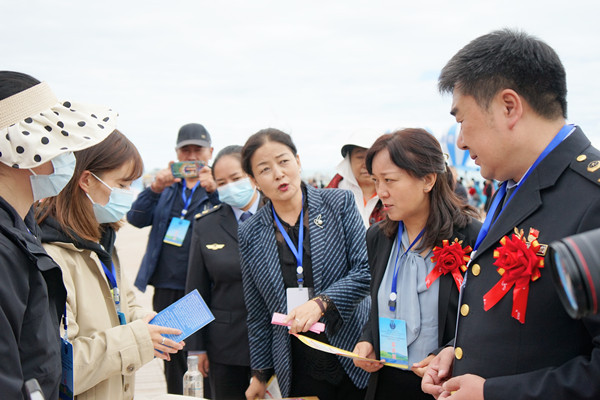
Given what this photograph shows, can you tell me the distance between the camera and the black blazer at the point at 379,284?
219 centimetres

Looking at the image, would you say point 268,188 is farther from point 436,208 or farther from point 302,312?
point 436,208

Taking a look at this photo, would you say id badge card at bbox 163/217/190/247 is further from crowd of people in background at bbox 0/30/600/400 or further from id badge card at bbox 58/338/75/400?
id badge card at bbox 58/338/75/400

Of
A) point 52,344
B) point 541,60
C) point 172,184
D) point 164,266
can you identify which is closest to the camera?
point 541,60

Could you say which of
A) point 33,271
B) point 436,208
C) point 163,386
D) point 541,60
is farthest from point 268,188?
point 163,386

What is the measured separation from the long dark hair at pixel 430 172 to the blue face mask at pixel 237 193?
1.61 m

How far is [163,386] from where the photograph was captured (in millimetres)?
5129

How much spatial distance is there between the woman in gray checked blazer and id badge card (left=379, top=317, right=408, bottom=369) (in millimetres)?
323

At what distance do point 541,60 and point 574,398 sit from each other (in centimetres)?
95

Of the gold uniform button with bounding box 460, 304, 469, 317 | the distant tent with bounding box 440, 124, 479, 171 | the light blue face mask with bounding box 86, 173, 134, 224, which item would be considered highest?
the light blue face mask with bounding box 86, 173, 134, 224

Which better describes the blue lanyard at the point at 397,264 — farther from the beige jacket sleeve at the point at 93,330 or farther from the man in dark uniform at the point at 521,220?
the beige jacket sleeve at the point at 93,330

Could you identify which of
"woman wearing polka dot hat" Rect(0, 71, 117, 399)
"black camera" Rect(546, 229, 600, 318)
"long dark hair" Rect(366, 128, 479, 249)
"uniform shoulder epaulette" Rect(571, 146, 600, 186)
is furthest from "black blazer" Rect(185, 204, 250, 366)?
"black camera" Rect(546, 229, 600, 318)

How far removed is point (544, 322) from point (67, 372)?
1.74 m

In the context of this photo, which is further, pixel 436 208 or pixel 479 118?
pixel 436 208

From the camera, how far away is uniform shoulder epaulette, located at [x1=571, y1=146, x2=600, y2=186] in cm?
134
